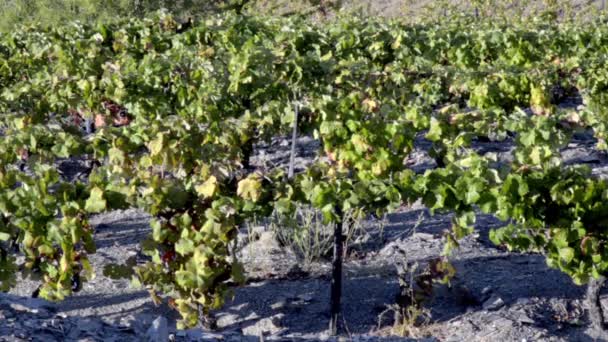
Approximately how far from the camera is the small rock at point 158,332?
3371 mm

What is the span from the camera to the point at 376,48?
26.8ft

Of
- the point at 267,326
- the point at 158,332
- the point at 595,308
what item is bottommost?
the point at 267,326

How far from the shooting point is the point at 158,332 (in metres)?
3.39

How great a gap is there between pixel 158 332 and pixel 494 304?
2084mm

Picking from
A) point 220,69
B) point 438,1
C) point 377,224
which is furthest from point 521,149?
point 438,1

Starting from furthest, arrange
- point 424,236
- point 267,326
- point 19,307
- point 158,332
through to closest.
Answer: point 424,236, point 267,326, point 19,307, point 158,332

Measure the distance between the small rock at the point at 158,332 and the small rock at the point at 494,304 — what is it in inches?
78.9

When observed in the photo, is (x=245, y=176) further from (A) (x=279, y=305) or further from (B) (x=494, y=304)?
(B) (x=494, y=304)

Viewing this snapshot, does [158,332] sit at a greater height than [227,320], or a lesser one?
greater

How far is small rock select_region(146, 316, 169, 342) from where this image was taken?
337cm

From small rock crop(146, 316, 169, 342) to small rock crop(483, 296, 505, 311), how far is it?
200 centimetres

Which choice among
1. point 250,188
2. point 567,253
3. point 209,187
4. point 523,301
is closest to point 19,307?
point 209,187

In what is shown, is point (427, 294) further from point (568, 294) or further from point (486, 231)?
point (486, 231)

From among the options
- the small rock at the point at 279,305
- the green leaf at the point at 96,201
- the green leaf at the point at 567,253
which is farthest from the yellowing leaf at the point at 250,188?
the green leaf at the point at 567,253
